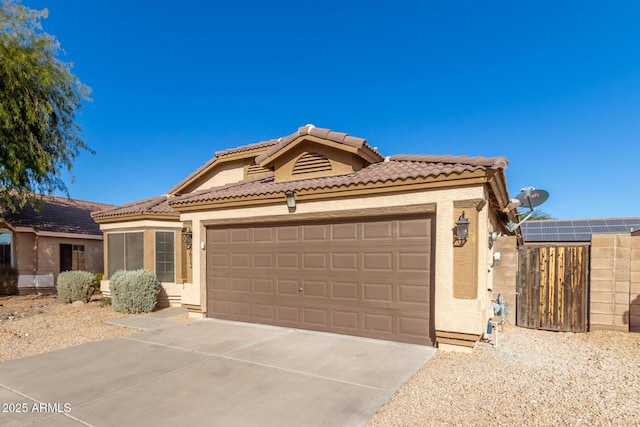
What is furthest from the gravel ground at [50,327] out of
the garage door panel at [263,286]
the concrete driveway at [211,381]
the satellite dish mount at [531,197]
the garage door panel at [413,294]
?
the satellite dish mount at [531,197]

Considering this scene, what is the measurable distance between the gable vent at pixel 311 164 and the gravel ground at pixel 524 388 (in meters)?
5.19

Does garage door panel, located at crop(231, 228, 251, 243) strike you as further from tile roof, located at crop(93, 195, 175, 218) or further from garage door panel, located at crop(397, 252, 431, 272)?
tile roof, located at crop(93, 195, 175, 218)

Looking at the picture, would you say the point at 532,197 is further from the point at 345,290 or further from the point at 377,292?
the point at 345,290

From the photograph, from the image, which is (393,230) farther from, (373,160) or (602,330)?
(602,330)

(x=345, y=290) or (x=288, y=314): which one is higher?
(x=345, y=290)

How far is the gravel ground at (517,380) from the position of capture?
3.91 m

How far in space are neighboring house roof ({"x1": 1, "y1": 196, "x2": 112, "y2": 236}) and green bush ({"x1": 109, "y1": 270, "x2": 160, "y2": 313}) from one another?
29.0 ft

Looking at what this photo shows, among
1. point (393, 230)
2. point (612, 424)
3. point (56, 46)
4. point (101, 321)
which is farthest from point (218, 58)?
point (612, 424)

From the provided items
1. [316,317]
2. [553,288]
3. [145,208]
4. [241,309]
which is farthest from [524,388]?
[145,208]

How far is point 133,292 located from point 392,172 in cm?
884

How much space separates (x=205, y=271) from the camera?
31.7 ft

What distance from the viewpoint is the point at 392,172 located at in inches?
292

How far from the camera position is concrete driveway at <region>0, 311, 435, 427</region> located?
13.3 ft

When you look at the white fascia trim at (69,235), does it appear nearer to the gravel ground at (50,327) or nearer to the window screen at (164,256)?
Answer: the gravel ground at (50,327)
